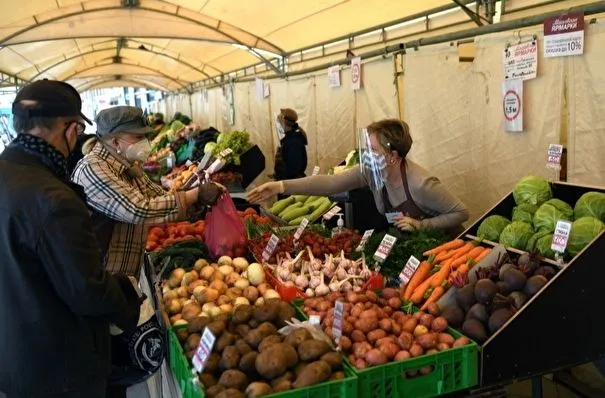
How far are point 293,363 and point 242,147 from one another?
468 cm

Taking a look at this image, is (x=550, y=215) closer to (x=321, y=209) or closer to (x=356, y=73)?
(x=321, y=209)

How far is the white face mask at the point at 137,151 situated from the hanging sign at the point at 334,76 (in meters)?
3.65

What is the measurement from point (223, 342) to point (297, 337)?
10.8 inches

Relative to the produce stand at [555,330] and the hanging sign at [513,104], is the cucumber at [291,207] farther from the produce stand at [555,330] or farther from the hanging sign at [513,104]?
the produce stand at [555,330]

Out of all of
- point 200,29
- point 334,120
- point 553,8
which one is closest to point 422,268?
point 553,8

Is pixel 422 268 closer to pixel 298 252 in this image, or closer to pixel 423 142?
pixel 298 252

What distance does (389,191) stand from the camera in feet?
11.1

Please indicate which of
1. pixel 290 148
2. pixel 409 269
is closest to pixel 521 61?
pixel 409 269

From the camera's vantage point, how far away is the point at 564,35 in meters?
3.12

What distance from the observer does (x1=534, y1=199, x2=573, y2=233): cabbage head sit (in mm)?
2627

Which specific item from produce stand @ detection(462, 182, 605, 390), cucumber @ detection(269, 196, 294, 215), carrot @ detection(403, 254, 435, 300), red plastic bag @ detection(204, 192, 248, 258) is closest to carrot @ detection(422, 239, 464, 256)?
carrot @ detection(403, 254, 435, 300)

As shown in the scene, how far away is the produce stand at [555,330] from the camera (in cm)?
202

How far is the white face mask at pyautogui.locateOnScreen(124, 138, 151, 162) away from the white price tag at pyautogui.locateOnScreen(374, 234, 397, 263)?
1.29m

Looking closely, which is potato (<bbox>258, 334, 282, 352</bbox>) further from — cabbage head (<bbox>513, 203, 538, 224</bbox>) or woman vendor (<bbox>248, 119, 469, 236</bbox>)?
cabbage head (<bbox>513, 203, 538, 224</bbox>)
